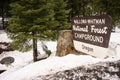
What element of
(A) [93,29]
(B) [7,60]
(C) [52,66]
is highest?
(A) [93,29]

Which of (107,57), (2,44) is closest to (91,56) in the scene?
(107,57)

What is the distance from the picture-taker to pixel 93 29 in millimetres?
8852

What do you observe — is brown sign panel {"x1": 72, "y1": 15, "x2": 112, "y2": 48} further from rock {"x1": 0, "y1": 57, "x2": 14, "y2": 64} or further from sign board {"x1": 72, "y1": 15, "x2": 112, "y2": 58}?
rock {"x1": 0, "y1": 57, "x2": 14, "y2": 64}

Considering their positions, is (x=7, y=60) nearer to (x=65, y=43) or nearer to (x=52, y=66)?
(x=65, y=43)

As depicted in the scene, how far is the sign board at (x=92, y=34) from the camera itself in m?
8.08

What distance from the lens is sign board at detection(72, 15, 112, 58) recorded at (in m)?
8.08

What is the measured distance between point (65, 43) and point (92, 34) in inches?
80.1

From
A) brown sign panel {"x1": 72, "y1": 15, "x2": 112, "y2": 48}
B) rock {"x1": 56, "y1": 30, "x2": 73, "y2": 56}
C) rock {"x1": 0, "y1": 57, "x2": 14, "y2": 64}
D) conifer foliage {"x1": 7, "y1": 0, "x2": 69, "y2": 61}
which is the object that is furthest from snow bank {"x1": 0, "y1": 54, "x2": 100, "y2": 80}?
rock {"x1": 0, "y1": 57, "x2": 14, "y2": 64}

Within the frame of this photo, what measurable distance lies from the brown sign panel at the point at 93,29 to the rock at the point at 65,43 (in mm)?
482

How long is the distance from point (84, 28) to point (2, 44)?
1639 cm

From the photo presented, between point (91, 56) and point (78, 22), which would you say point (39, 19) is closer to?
point (78, 22)

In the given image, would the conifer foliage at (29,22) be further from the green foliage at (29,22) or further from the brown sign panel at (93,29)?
the brown sign panel at (93,29)

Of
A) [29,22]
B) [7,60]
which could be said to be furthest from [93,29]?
[7,60]

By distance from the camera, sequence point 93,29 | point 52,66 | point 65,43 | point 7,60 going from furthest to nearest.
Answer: point 7,60
point 65,43
point 93,29
point 52,66
